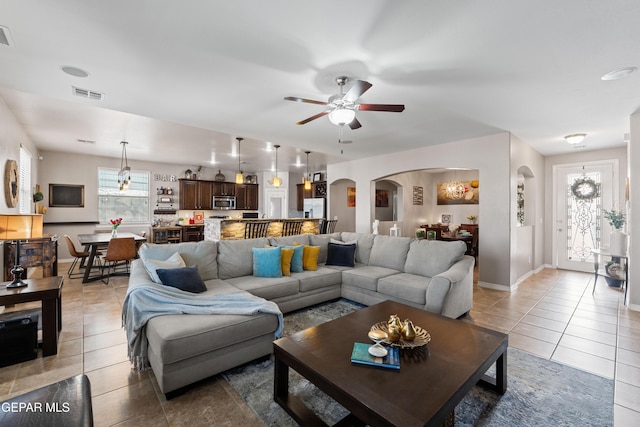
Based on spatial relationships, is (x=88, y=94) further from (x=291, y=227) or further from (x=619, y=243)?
(x=619, y=243)

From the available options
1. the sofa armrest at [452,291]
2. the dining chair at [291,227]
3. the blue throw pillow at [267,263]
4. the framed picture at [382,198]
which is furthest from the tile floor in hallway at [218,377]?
the framed picture at [382,198]

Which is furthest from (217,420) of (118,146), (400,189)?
(400,189)

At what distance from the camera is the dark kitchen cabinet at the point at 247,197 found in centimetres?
967

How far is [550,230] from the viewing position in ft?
21.3

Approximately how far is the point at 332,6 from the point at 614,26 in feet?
6.57

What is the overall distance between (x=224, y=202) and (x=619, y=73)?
9011 millimetres

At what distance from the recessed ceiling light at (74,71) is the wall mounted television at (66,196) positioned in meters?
5.79

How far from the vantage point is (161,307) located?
91.1 inches

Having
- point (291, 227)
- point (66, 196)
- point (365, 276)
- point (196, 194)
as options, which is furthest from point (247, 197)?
point (365, 276)

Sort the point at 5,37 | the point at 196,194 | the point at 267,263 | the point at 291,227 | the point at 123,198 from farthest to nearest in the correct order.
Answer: the point at 196,194, the point at 123,198, the point at 291,227, the point at 267,263, the point at 5,37

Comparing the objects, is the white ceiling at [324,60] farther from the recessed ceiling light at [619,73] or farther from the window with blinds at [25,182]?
the window with blinds at [25,182]

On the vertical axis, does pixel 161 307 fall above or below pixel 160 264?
below

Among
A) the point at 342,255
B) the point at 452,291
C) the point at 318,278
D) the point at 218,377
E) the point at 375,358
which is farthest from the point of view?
the point at 342,255

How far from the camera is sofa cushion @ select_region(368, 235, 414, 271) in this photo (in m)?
4.14
